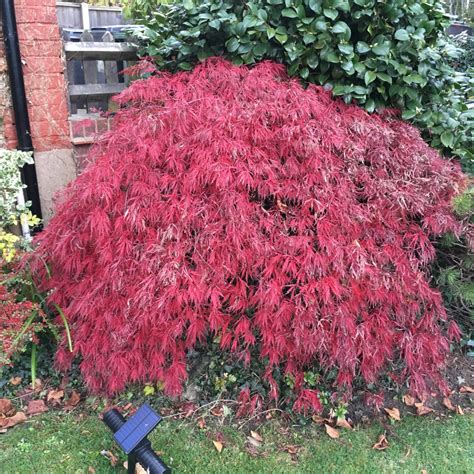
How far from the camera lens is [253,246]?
6.99 ft

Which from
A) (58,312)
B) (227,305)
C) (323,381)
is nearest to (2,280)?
(58,312)

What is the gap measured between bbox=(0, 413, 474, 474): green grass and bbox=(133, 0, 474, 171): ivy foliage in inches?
67.5

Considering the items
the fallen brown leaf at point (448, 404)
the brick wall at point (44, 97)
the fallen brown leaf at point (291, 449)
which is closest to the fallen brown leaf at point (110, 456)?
the fallen brown leaf at point (291, 449)

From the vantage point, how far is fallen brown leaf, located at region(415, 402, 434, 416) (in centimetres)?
247

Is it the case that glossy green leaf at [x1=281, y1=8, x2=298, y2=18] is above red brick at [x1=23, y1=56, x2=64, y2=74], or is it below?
above

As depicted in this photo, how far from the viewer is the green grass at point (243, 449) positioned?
211 centimetres

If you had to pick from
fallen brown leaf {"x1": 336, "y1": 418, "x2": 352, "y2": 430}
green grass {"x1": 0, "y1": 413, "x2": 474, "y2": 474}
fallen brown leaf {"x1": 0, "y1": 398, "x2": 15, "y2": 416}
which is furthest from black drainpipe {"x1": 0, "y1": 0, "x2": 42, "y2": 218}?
fallen brown leaf {"x1": 336, "y1": 418, "x2": 352, "y2": 430}

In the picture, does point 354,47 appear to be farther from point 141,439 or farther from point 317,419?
point 141,439

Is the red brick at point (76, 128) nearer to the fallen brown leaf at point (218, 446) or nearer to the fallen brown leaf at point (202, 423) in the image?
the fallen brown leaf at point (202, 423)

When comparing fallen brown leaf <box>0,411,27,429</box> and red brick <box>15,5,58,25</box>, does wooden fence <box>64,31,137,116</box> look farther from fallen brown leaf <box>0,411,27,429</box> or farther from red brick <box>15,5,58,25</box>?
fallen brown leaf <box>0,411,27,429</box>

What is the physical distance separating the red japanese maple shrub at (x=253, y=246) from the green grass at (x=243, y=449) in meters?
0.20

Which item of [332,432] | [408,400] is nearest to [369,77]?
[408,400]

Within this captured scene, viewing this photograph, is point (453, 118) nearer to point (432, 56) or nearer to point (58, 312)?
point (432, 56)

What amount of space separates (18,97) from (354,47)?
2.21 meters
